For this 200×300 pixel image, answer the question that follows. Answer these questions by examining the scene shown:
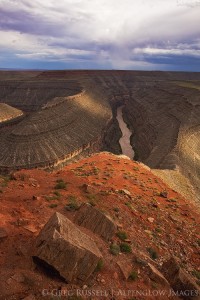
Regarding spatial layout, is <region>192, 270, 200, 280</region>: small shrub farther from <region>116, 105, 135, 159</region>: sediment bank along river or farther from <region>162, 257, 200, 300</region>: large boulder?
<region>116, 105, 135, 159</region>: sediment bank along river

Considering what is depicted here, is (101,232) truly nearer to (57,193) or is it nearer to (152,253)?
(152,253)

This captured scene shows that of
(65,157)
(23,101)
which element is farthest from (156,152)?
(23,101)

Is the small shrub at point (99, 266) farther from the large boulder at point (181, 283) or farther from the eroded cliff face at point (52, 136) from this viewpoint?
the eroded cliff face at point (52, 136)

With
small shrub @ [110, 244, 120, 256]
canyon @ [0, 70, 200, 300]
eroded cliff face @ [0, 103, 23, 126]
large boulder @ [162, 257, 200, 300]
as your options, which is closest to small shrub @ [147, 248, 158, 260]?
canyon @ [0, 70, 200, 300]

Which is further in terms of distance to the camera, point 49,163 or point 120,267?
point 49,163

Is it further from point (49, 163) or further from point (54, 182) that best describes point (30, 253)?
point (49, 163)

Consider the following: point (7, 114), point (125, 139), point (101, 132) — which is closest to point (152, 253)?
point (101, 132)
